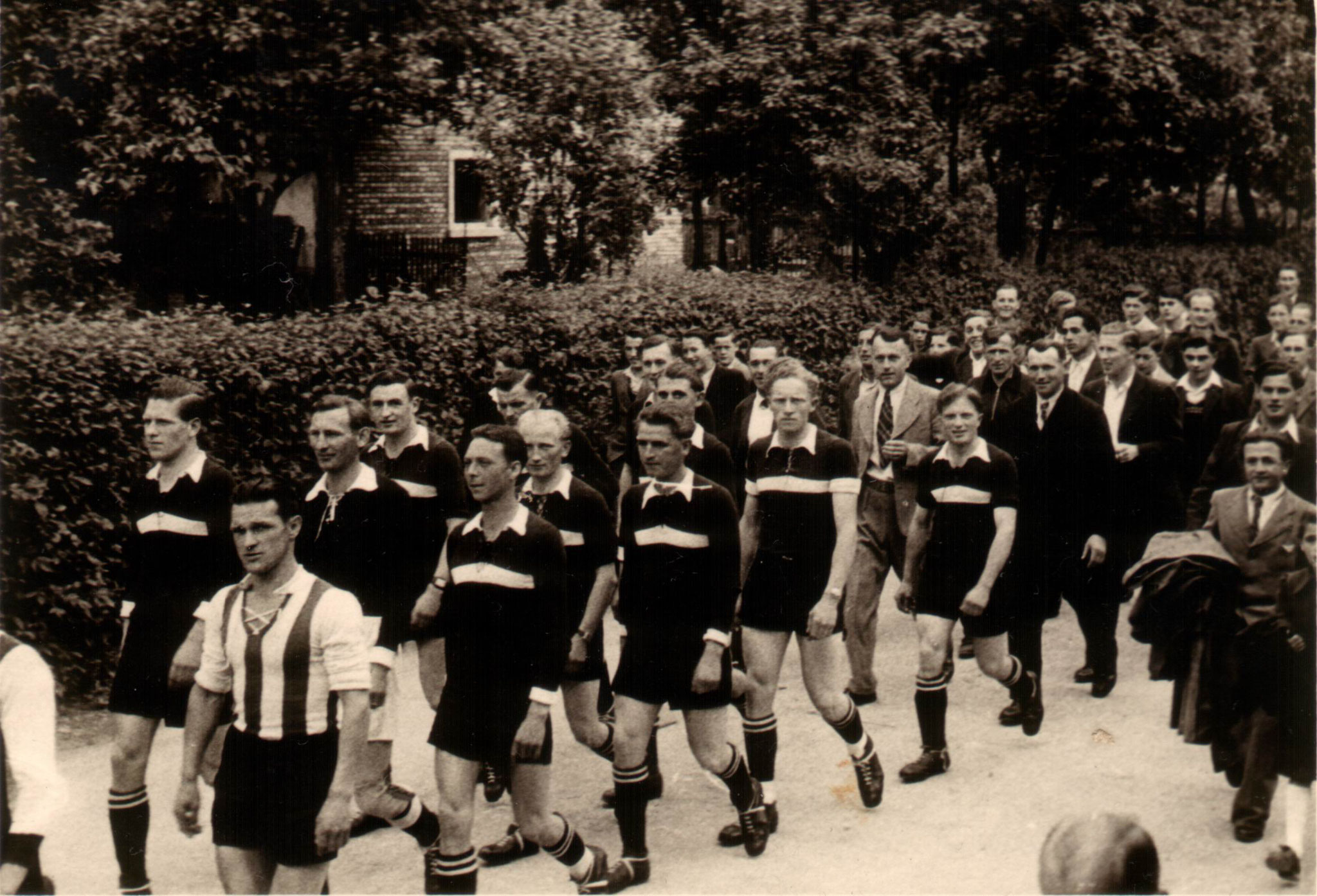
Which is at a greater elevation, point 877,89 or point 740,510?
point 877,89

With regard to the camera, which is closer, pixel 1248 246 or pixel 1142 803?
pixel 1142 803

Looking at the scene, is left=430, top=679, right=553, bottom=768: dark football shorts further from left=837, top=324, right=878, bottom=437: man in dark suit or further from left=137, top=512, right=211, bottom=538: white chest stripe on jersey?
left=837, top=324, right=878, bottom=437: man in dark suit

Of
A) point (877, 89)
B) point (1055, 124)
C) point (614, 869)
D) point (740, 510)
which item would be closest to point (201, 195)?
point (877, 89)

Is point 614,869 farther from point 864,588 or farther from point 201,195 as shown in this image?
point 201,195

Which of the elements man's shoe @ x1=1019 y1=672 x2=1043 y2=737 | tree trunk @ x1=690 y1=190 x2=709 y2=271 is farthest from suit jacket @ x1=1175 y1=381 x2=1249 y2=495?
tree trunk @ x1=690 y1=190 x2=709 y2=271

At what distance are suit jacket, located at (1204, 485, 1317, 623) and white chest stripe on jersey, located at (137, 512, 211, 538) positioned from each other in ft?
14.0

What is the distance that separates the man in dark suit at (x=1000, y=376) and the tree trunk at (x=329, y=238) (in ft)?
38.6

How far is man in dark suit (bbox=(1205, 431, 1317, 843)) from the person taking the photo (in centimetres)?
626

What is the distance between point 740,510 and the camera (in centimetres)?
965

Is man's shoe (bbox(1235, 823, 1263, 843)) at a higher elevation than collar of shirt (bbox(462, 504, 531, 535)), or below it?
below

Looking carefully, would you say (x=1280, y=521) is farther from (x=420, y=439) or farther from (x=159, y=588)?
(x=159, y=588)

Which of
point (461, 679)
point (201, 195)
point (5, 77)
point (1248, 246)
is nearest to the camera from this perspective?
point (461, 679)

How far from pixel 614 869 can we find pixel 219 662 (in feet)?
6.42

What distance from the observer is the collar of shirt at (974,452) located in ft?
24.4
